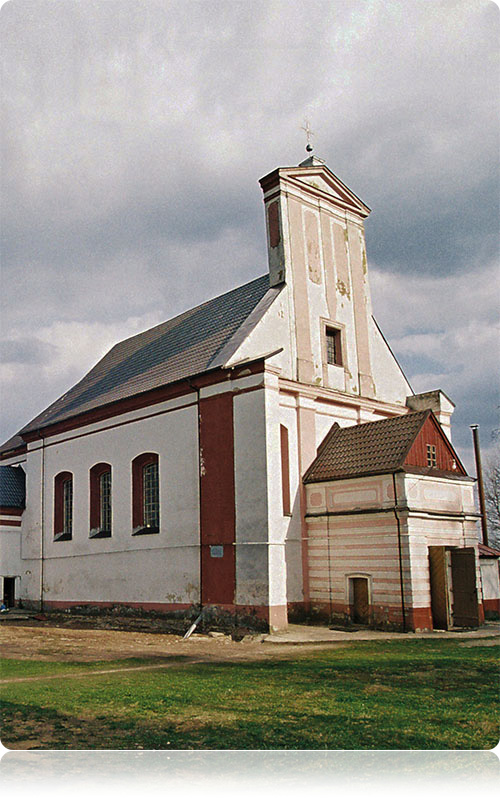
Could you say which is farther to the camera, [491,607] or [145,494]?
[491,607]

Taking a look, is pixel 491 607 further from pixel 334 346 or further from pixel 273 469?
pixel 273 469

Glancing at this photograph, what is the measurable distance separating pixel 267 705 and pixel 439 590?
1054 cm

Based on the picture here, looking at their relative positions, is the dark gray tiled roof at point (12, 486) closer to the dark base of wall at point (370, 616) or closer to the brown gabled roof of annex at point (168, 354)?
the brown gabled roof of annex at point (168, 354)

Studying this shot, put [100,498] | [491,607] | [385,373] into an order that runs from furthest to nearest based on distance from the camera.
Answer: [100,498]
[385,373]
[491,607]

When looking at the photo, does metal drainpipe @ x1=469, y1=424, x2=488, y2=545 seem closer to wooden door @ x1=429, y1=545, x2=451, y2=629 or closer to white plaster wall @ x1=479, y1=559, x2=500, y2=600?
white plaster wall @ x1=479, y1=559, x2=500, y2=600

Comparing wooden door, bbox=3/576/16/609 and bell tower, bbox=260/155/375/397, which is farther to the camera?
wooden door, bbox=3/576/16/609

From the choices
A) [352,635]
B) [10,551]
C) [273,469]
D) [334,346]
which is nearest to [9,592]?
[10,551]

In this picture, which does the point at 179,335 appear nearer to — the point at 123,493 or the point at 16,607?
the point at 123,493

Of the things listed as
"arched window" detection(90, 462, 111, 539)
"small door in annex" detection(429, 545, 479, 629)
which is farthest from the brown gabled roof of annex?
"small door in annex" detection(429, 545, 479, 629)

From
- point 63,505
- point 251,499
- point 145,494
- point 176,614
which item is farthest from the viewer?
point 63,505

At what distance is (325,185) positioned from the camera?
24266 millimetres

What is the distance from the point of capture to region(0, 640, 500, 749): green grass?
682 cm

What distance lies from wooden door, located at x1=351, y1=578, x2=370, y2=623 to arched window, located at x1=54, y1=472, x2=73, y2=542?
12.4 metres

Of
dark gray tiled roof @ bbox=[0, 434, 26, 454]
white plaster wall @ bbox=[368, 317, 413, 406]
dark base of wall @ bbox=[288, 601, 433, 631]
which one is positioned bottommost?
dark base of wall @ bbox=[288, 601, 433, 631]
